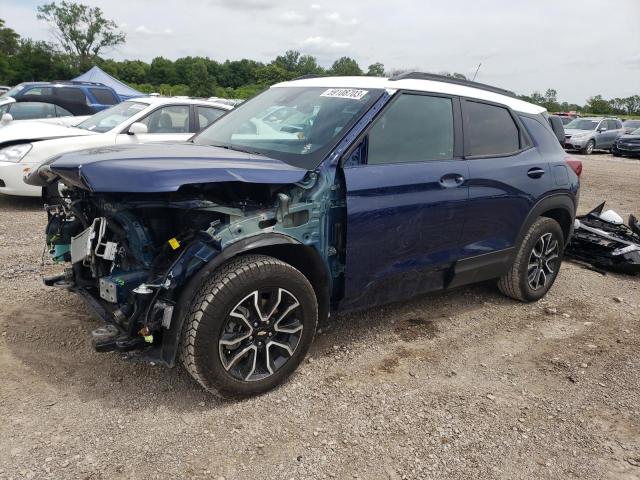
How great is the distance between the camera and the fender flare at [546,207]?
4383mm

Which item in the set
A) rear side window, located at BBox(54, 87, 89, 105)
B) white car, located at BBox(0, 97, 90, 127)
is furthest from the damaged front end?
rear side window, located at BBox(54, 87, 89, 105)

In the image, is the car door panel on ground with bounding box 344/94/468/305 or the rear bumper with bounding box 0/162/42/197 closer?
the car door panel on ground with bounding box 344/94/468/305

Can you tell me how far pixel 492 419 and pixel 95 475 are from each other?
→ 83.9 inches

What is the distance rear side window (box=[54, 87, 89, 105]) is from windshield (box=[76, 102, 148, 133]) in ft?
14.1

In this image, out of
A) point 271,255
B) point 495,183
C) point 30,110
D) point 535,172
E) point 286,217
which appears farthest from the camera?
point 30,110

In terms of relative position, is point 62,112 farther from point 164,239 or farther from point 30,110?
point 164,239

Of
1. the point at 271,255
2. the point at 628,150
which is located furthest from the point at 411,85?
the point at 628,150

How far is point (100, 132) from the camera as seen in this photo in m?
7.34

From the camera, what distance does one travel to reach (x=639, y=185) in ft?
41.7

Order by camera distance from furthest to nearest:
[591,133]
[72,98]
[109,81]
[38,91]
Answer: [591,133] < [109,81] < [38,91] < [72,98]

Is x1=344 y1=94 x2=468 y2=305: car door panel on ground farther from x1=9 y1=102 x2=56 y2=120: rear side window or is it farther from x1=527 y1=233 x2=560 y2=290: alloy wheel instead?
x1=9 y1=102 x2=56 y2=120: rear side window

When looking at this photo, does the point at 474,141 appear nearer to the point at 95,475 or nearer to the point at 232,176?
the point at 232,176

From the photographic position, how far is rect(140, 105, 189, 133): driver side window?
7.33 m

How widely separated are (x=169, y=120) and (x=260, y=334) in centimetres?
→ 536
